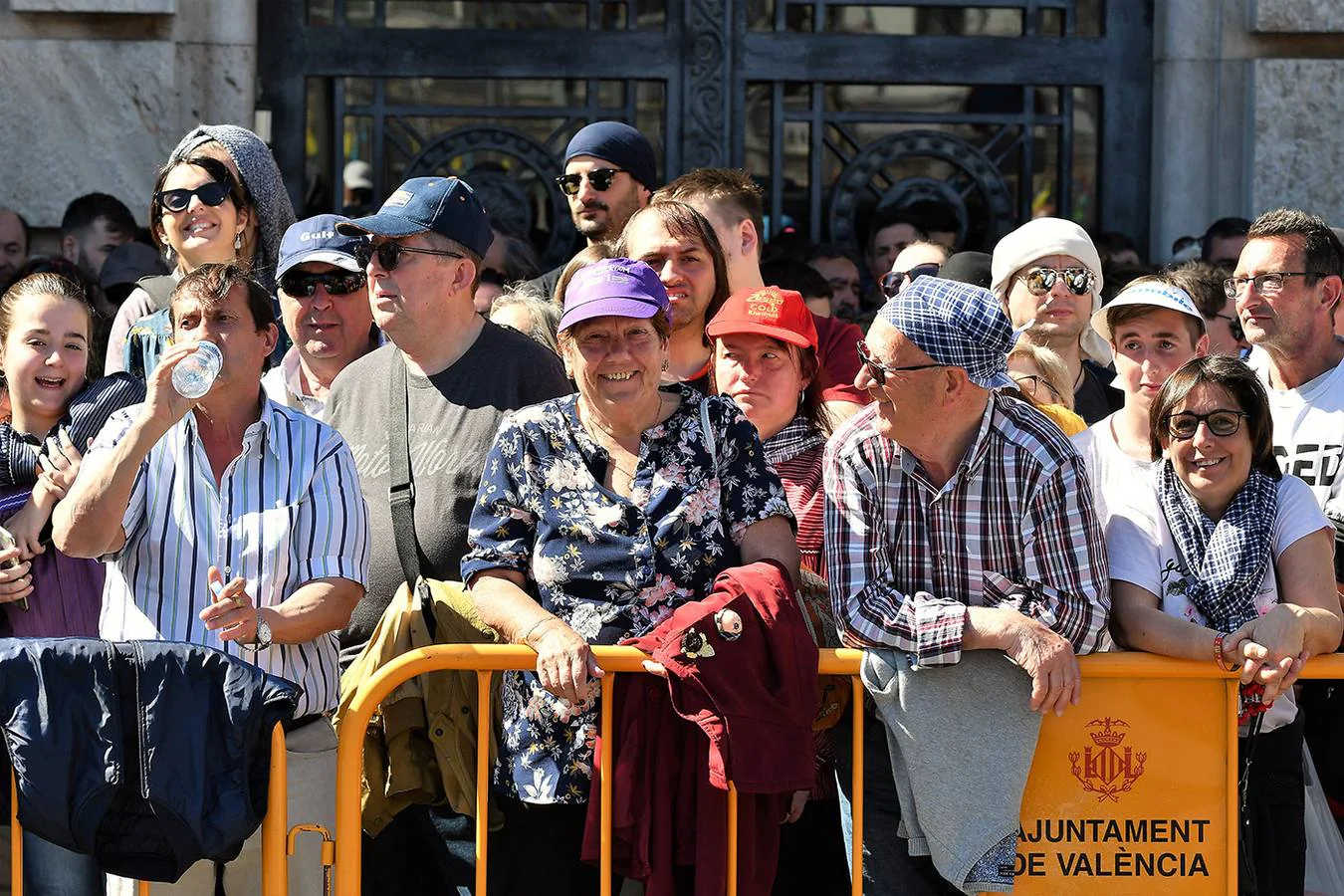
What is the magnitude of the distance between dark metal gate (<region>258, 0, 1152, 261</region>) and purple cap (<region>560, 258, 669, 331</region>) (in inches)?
130

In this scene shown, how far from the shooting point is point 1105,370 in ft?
18.9

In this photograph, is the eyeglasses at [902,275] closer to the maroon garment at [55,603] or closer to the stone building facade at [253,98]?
the stone building facade at [253,98]

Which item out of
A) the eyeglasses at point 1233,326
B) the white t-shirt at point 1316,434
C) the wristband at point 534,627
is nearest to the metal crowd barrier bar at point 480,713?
the wristband at point 534,627

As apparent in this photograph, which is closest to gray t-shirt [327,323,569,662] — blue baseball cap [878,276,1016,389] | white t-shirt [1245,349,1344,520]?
blue baseball cap [878,276,1016,389]

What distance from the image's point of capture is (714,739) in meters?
3.72

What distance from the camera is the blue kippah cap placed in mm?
5625

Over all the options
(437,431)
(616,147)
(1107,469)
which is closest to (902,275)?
(616,147)

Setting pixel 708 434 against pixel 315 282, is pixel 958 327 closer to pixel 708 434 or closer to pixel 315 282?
pixel 708 434

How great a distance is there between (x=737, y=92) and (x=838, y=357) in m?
3.01

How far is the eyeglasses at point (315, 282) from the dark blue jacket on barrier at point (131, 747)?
5.30ft

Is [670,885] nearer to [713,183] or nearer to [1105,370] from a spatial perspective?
[713,183]

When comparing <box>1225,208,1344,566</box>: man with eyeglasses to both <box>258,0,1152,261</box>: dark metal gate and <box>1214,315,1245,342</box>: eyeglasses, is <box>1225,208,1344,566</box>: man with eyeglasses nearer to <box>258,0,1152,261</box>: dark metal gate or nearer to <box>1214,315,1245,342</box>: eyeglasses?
<box>1214,315,1245,342</box>: eyeglasses

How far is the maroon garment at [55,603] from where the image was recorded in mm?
4363

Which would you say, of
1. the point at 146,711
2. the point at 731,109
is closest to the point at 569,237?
the point at 731,109
